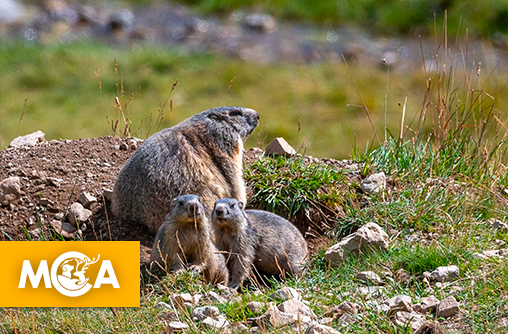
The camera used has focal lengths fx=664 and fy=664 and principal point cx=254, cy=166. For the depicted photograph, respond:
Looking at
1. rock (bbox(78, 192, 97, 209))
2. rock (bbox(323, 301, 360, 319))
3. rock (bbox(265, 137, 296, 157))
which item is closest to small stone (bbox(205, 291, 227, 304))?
rock (bbox(323, 301, 360, 319))

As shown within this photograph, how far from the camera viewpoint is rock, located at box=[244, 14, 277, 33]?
16.4 meters

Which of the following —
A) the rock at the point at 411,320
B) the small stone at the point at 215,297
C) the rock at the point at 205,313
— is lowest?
the small stone at the point at 215,297

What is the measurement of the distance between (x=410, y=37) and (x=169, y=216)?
495 inches

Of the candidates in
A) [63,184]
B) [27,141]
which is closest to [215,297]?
[63,184]

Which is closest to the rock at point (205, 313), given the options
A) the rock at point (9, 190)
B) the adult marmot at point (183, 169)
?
the adult marmot at point (183, 169)

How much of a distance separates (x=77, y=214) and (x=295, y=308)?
2736 mm

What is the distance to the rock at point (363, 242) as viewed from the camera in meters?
5.13

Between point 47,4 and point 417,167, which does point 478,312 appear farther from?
point 47,4

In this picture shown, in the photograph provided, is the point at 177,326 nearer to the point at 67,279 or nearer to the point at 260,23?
the point at 67,279

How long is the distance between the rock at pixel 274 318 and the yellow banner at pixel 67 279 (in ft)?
3.28

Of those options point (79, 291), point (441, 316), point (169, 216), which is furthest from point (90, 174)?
point (441, 316)

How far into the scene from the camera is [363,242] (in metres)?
5.13

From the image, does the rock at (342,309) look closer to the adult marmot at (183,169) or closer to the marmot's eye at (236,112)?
the adult marmot at (183,169)

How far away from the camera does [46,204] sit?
6.20 meters
